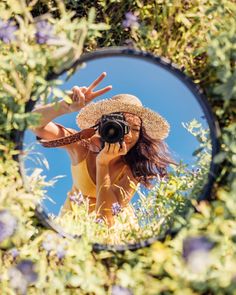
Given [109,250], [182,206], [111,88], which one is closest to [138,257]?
[109,250]

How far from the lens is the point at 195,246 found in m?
0.99

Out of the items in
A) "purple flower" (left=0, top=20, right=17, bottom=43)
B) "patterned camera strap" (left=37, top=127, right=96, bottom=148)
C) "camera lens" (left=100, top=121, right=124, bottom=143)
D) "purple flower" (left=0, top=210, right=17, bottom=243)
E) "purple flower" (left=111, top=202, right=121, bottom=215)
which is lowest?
"purple flower" (left=111, top=202, right=121, bottom=215)

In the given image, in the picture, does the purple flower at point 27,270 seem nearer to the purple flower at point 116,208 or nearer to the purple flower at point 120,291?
the purple flower at point 120,291

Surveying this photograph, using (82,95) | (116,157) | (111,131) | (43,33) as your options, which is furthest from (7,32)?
(116,157)

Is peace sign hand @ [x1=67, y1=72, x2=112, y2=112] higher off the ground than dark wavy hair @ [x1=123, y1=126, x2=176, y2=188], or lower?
higher

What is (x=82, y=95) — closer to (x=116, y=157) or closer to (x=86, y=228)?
(x=86, y=228)

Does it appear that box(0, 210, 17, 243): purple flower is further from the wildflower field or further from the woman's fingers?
the woman's fingers

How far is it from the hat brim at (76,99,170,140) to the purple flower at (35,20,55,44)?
0.68 meters

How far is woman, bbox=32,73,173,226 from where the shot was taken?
1891 mm

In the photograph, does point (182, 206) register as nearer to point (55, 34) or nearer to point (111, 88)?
point (111, 88)

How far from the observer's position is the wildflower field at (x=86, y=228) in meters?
1.06

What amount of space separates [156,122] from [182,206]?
0.47m

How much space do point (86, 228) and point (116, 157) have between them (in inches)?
27.9

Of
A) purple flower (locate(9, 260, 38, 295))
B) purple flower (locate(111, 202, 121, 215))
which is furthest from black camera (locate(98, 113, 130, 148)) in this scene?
purple flower (locate(9, 260, 38, 295))
